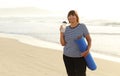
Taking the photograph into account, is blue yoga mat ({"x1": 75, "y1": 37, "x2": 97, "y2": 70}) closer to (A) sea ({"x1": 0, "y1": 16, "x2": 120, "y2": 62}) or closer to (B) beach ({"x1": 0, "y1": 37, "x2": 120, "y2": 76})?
(B) beach ({"x1": 0, "y1": 37, "x2": 120, "y2": 76})

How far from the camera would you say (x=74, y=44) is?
215 inches

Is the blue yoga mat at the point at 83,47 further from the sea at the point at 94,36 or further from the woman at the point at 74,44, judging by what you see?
the sea at the point at 94,36

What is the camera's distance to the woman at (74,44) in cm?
543

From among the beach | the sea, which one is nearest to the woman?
the beach

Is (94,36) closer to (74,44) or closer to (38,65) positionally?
(38,65)

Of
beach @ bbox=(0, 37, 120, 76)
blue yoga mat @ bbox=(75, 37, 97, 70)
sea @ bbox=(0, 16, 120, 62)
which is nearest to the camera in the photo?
blue yoga mat @ bbox=(75, 37, 97, 70)

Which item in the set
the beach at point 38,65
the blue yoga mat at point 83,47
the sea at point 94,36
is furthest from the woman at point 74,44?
the sea at point 94,36

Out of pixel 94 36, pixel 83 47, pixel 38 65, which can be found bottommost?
pixel 94 36

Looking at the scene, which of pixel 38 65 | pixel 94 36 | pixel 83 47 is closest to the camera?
pixel 83 47

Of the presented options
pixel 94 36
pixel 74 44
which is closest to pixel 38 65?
pixel 74 44

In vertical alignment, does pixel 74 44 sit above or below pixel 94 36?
above

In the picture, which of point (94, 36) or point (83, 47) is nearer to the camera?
point (83, 47)

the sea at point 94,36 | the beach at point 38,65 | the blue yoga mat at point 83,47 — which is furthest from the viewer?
the sea at point 94,36

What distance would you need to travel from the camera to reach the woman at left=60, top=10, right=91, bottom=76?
214 inches
